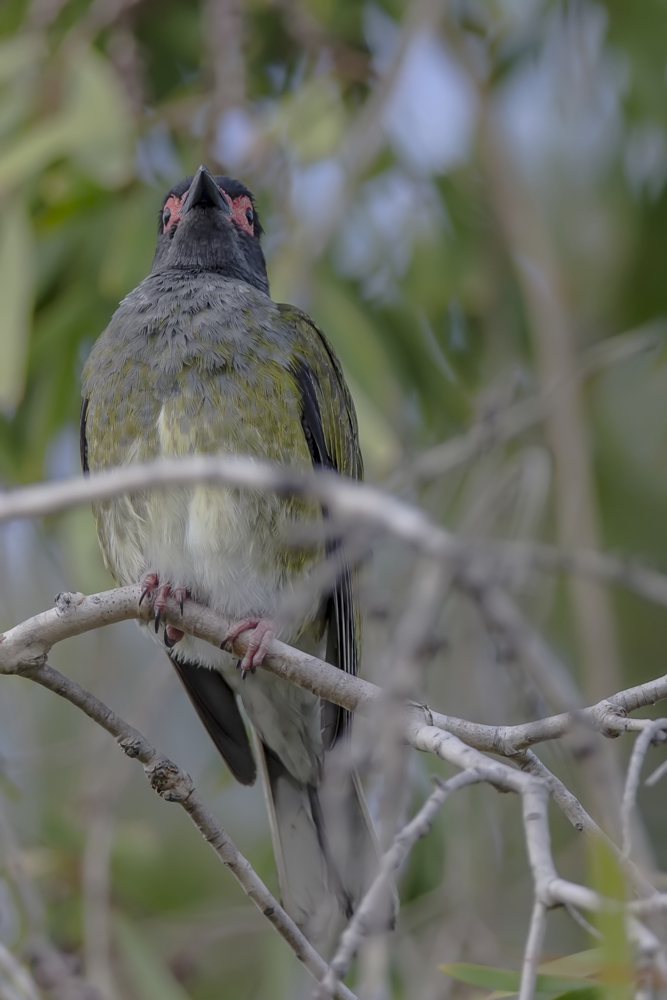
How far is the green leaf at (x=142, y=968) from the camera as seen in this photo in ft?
12.8

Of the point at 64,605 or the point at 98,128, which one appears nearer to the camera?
the point at 64,605

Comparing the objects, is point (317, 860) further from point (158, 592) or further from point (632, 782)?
point (632, 782)

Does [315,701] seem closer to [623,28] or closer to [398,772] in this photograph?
[398,772]

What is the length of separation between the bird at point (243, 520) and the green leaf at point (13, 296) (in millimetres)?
224

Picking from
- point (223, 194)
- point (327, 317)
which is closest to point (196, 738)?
point (327, 317)

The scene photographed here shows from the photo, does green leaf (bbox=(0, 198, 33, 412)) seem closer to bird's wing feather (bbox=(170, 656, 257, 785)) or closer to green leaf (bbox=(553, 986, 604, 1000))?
bird's wing feather (bbox=(170, 656, 257, 785))

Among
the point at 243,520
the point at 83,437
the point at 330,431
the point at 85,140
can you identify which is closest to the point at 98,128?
the point at 85,140

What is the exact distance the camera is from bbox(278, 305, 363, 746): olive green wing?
3557mm

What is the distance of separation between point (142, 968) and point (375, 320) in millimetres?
2581

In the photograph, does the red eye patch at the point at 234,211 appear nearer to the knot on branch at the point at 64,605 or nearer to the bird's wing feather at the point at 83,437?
the bird's wing feather at the point at 83,437

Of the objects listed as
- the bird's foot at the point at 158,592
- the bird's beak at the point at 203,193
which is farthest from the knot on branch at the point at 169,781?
the bird's beak at the point at 203,193

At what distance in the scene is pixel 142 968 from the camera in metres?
3.98

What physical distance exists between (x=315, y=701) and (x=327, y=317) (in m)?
1.54

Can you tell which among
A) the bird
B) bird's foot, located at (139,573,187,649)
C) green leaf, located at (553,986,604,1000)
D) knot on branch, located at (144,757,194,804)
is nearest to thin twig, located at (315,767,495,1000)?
green leaf, located at (553,986,604,1000)
